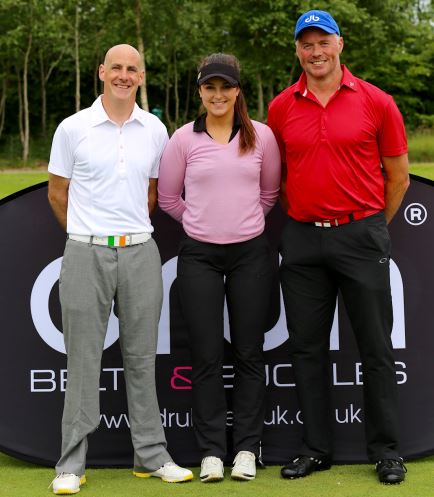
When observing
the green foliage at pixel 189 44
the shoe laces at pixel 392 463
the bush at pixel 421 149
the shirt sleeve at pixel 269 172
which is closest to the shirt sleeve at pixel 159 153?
the shirt sleeve at pixel 269 172

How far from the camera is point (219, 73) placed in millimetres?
3809

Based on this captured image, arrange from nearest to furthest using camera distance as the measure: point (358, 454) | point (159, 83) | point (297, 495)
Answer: point (297, 495) < point (358, 454) < point (159, 83)

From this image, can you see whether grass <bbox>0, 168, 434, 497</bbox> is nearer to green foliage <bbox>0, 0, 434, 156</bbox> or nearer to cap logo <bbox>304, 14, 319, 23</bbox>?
cap logo <bbox>304, 14, 319, 23</bbox>

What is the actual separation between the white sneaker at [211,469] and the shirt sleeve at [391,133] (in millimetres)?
1584

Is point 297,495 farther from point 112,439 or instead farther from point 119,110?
point 119,110

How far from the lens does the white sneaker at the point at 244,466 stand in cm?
388

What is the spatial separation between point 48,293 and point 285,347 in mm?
1201

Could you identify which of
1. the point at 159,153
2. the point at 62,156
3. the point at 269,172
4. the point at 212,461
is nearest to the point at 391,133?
the point at 269,172

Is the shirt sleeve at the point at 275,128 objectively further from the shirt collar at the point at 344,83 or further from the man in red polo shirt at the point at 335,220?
the shirt collar at the point at 344,83

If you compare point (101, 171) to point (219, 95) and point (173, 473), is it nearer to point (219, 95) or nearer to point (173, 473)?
point (219, 95)

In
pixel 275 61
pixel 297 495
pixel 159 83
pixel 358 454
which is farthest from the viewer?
pixel 159 83

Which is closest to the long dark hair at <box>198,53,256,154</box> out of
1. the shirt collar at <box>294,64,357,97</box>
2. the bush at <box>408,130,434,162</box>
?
the shirt collar at <box>294,64,357,97</box>

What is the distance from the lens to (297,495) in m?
3.68

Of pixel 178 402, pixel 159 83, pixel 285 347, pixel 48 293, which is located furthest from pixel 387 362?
pixel 159 83
